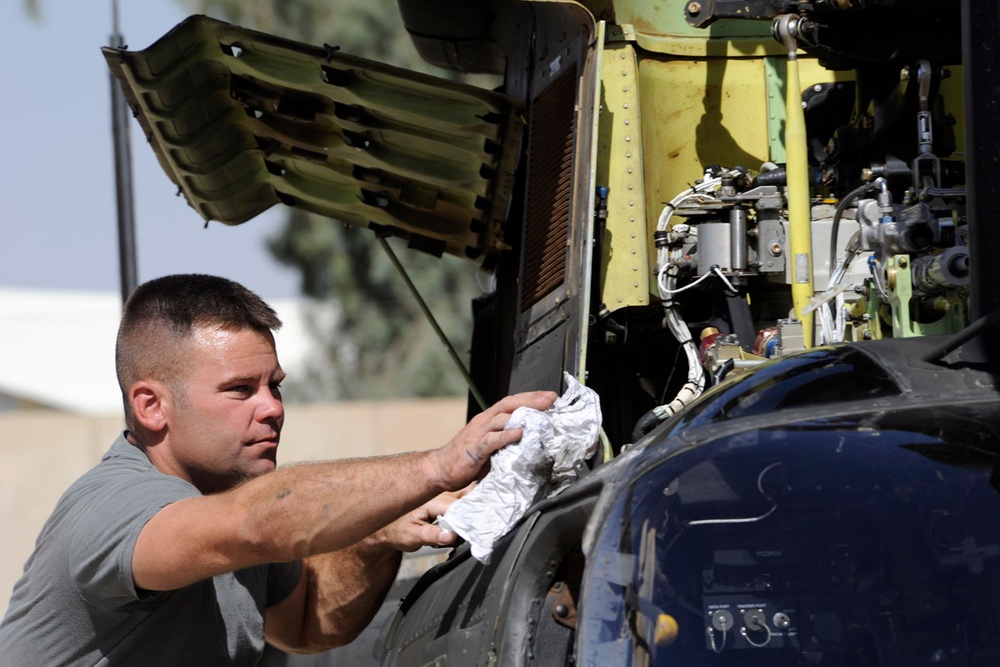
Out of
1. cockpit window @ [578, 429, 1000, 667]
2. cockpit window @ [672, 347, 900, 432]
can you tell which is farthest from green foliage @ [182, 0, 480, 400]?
cockpit window @ [578, 429, 1000, 667]

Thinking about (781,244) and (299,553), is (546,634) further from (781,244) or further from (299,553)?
(781,244)

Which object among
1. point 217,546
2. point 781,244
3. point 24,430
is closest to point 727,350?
point 781,244

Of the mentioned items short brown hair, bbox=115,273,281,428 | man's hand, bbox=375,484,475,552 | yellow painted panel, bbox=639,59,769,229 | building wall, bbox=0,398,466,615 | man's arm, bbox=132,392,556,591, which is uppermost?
yellow painted panel, bbox=639,59,769,229

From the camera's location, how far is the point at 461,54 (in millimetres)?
5953

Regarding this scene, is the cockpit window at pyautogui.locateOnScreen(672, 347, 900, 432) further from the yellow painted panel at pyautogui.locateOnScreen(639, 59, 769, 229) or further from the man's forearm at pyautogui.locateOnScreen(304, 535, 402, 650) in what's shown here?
the yellow painted panel at pyautogui.locateOnScreen(639, 59, 769, 229)

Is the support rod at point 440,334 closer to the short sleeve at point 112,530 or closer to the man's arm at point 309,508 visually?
the short sleeve at point 112,530

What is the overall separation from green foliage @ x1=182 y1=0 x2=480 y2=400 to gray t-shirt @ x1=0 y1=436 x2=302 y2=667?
16.5m

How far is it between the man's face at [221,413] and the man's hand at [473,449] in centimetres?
73

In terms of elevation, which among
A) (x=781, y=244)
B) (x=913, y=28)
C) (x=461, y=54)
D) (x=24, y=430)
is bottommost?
(x=24, y=430)

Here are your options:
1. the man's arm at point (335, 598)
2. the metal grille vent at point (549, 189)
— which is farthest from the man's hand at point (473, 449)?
the metal grille vent at point (549, 189)

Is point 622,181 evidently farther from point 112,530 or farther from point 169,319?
point 112,530

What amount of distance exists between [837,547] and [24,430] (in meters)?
12.6

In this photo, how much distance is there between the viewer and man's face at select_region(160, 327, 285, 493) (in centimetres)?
325

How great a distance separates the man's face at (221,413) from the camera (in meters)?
3.25
